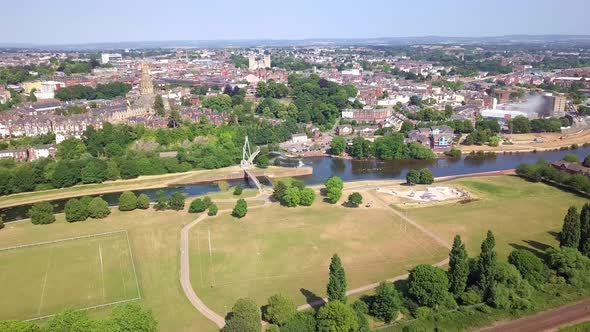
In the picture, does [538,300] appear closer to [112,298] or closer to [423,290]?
[423,290]

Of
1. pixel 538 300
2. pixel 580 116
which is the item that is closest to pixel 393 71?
pixel 580 116

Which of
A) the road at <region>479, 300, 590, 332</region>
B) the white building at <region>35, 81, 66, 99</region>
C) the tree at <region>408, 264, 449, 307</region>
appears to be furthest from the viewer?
the white building at <region>35, 81, 66, 99</region>

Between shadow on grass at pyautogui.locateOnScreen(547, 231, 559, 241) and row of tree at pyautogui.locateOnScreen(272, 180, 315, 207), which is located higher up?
row of tree at pyautogui.locateOnScreen(272, 180, 315, 207)

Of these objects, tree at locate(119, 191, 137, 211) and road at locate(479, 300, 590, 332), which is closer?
road at locate(479, 300, 590, 332)

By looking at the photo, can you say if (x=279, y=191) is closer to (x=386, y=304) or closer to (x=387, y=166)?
(x=387, y=166)

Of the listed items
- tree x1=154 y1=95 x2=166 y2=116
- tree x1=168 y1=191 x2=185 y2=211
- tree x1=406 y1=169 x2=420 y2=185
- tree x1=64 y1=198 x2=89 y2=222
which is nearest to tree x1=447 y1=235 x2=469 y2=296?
tree x1=406 y1=169 x2=420 y2=185

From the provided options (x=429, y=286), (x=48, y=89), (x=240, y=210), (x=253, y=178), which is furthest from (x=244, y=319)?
(x=48, y=89)

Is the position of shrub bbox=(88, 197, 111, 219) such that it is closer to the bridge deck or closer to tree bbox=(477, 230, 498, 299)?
the bridge deck
